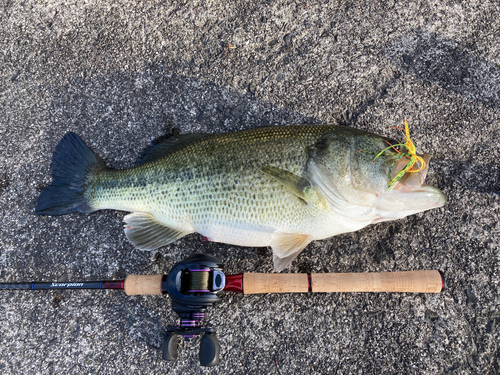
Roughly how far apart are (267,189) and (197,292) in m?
0.79

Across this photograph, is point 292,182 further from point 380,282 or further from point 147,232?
point 147,232

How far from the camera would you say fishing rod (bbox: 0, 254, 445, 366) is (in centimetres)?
188

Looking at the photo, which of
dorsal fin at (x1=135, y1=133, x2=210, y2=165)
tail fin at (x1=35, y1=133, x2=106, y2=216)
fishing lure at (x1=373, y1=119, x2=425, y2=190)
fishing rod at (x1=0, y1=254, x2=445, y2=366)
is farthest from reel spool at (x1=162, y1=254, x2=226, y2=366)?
fishing lure at (x1=373, y1=119, x2=425, y2=190)

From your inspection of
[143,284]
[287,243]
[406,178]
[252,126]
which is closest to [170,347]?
[143,284]

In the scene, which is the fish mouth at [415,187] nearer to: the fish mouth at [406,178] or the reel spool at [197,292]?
the fish mouth at [406,178]

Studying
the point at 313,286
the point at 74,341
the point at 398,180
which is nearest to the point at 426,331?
the point at 313,286

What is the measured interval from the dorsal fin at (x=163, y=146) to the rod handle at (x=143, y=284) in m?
0.89

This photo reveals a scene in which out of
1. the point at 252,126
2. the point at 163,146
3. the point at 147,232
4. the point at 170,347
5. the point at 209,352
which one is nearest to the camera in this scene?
the point at 209,352

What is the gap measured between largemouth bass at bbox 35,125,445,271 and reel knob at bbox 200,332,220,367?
63 cm

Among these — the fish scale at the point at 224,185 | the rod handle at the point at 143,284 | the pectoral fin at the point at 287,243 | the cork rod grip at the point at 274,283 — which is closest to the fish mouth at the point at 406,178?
the fish scale at the point at 224,185

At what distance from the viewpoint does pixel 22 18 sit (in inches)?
113

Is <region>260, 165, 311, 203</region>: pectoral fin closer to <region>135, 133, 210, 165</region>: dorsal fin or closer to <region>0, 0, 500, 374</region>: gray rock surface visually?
<region>0, 0, 500, 374</region>: gray rock surface

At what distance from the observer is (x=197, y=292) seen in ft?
6.16

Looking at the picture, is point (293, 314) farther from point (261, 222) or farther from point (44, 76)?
point (44, 76)
